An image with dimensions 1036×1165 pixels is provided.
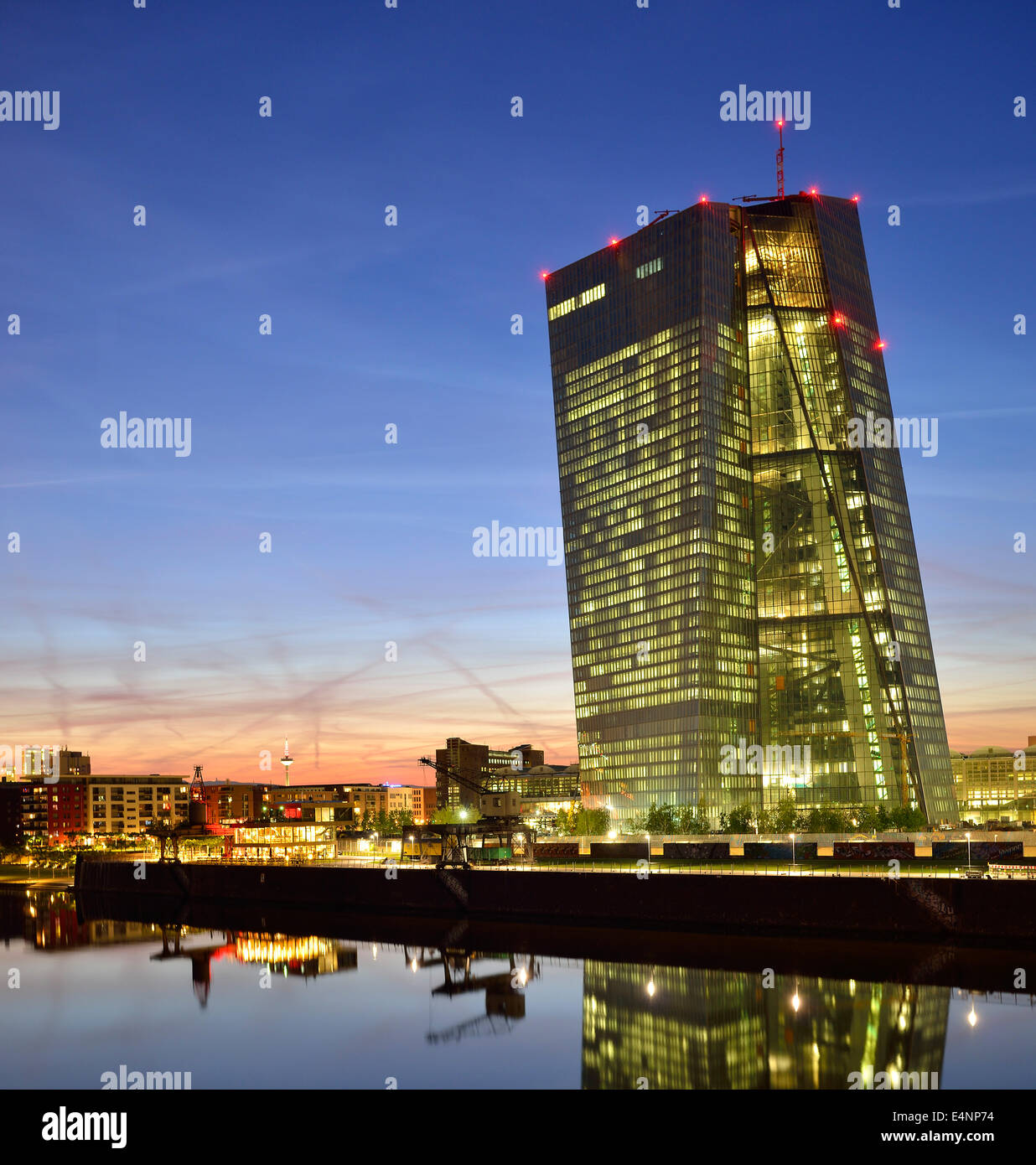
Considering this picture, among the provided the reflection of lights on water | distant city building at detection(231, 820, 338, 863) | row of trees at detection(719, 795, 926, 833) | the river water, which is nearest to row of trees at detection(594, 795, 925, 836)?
row of trees at detection(719, 795, 926, 833)

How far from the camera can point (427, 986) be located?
7475 centimetres

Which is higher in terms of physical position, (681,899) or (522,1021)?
(681,899)

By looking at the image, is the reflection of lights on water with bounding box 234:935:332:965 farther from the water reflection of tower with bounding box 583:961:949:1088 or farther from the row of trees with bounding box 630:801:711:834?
the row of trees with bounding box 630:801:711:834

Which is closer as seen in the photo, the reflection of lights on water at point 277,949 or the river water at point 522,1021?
the river water at point 522,1021

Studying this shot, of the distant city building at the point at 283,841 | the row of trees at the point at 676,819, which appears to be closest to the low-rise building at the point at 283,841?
the distant city building at the point at 283,841

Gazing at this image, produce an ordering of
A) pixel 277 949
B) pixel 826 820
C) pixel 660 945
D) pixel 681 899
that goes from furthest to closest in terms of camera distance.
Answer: pixel 826 820 → pixel 277 949 → pixel 681 899 → pixel 660 945

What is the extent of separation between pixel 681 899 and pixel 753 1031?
113ft

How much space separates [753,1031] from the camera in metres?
55.9

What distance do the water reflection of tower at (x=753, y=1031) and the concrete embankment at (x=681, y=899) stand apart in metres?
13.4

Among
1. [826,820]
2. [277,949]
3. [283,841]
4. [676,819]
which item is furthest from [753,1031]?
[283,841]

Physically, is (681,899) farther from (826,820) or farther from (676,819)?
(676,819)

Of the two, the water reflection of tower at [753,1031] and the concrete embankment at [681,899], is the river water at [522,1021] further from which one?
the concrete embankment at [681,899]

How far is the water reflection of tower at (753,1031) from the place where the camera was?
49594 mm
